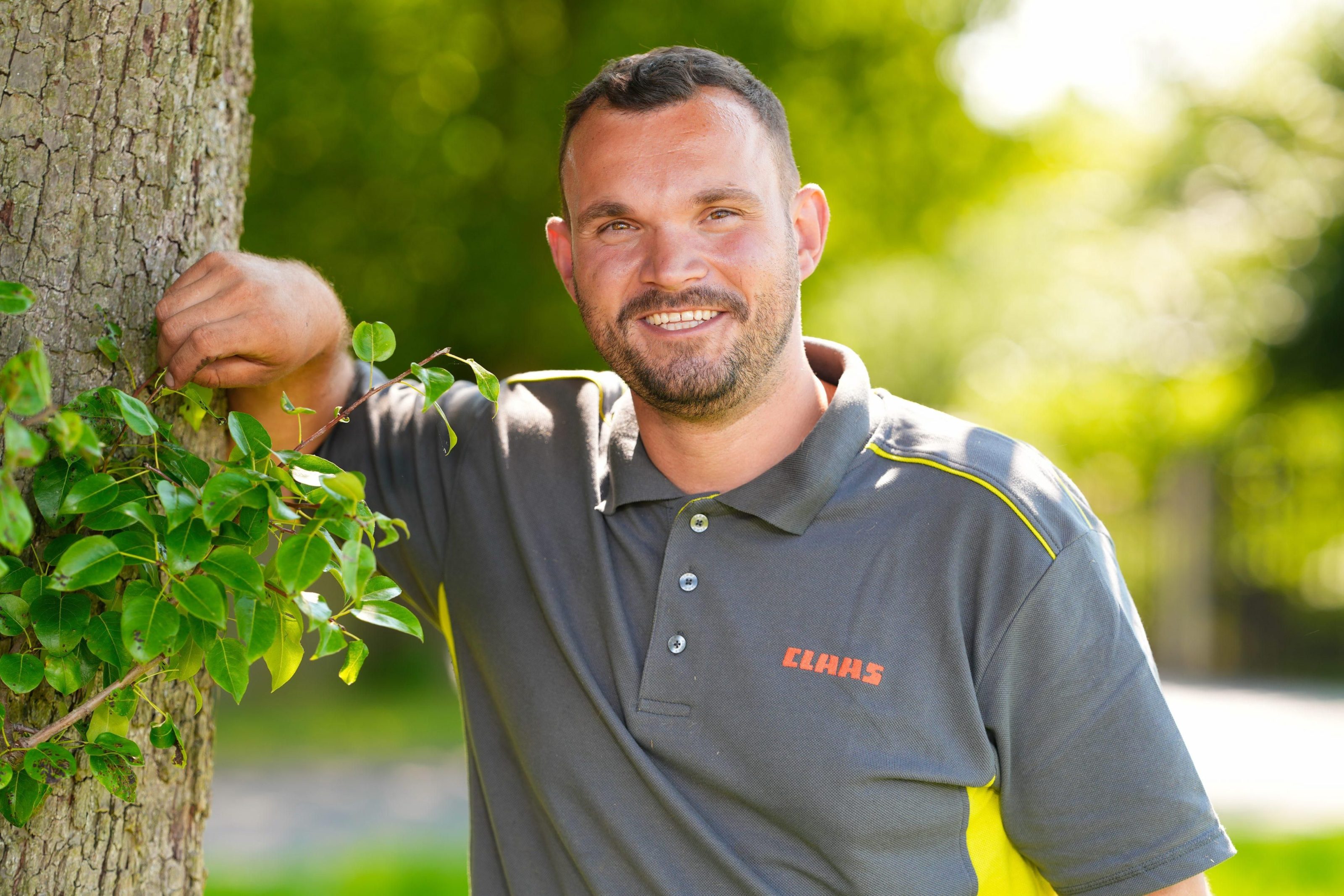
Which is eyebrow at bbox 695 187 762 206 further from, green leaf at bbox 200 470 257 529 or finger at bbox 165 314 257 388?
green leaf at bbox 200 470 257 529

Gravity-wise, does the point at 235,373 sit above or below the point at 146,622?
above

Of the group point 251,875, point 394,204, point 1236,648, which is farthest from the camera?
point 1236,648

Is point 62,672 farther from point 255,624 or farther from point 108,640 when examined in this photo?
point 255,624

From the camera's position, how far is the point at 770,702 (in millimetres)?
1939

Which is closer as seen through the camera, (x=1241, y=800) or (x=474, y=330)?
(x=1241, y=800)

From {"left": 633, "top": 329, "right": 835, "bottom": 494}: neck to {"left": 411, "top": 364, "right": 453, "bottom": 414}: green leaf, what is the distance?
716 mm

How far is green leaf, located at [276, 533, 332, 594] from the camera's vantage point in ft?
4.34

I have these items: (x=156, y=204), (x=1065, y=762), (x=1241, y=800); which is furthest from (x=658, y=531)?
(x=1241, y=800)

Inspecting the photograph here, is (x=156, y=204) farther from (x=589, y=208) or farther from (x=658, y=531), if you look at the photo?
(x=658, y=531)

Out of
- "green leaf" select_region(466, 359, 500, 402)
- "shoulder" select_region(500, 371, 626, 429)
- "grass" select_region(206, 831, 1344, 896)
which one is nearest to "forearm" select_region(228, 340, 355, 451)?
"shoulder" select_region(500, 371, 626, 429)

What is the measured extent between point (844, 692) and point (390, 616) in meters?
0.80

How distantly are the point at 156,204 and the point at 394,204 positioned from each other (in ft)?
21.7

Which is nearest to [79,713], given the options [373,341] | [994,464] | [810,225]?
[373,341]

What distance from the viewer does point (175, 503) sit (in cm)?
136
